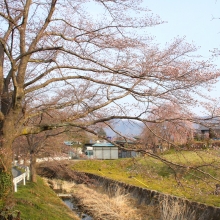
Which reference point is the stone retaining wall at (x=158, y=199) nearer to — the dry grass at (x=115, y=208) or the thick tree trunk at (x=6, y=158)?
the dry grass at (x=115, y=208)

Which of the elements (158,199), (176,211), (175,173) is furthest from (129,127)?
(158,199)

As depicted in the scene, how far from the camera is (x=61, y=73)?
6969 millimetres

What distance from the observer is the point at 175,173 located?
655 cm

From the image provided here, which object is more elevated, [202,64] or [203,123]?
[202,64]

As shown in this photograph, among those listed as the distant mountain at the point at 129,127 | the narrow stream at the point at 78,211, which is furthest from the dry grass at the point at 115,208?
the distant mountain at the point at 129,127

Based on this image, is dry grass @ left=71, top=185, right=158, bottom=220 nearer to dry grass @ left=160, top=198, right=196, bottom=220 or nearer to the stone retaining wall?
the stone retaining wall

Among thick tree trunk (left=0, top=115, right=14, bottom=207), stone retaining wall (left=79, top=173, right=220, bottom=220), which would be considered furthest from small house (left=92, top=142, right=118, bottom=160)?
thick tree trunk (left=0, top=115, right=14, bottom=207)

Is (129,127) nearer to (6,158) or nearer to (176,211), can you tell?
(6,158)

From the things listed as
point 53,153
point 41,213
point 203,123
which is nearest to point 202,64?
point 203,123

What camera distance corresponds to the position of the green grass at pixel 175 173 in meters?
6.50

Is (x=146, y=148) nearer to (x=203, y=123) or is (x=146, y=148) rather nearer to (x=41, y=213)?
(x=203, y=123)

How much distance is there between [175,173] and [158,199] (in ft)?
15.7

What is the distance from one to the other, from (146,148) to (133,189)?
7169 millimetres

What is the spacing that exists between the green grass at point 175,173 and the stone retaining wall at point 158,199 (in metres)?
0.37
